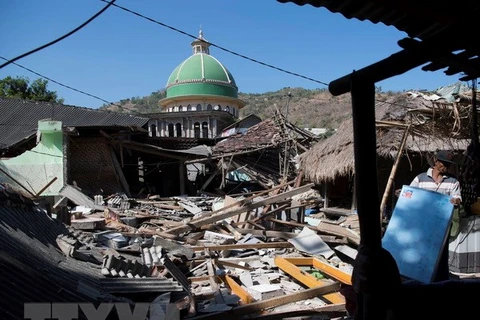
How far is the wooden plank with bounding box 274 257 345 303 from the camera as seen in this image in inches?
209

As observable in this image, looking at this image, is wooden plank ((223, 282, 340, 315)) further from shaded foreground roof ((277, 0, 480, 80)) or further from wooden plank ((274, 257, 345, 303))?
shaded foreground roof ((277, 0, 480, 80))

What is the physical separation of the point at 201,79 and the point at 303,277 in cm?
2885

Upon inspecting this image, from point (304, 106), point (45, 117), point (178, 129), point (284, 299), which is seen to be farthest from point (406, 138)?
point (304, 106)

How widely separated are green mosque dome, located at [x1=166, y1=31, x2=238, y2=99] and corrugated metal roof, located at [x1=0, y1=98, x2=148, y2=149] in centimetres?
1250

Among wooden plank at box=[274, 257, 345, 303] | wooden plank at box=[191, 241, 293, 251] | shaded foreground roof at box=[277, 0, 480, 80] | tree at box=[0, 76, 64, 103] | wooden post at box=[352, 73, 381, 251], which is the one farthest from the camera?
tree at box=[0, 76, 64, 103]

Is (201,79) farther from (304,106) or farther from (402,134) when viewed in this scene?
(304,106)

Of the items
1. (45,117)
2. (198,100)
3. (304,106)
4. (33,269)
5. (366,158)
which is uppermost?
(304,106)

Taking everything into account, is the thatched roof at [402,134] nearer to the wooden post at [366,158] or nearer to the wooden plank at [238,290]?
the wooden plank at [238,290]

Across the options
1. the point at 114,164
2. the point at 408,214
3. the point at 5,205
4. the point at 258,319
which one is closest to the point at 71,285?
the point at 258,319

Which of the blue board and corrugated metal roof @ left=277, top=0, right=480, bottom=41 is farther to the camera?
the blue board

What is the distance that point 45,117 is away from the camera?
19750mm

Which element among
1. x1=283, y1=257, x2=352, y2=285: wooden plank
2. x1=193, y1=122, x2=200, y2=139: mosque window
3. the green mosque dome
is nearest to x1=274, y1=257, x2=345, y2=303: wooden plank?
x1=283, y1=257, x2=352, y2=285: wooden plank

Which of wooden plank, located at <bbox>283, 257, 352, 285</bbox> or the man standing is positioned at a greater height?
the man standing

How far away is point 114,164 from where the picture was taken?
58.4ft
